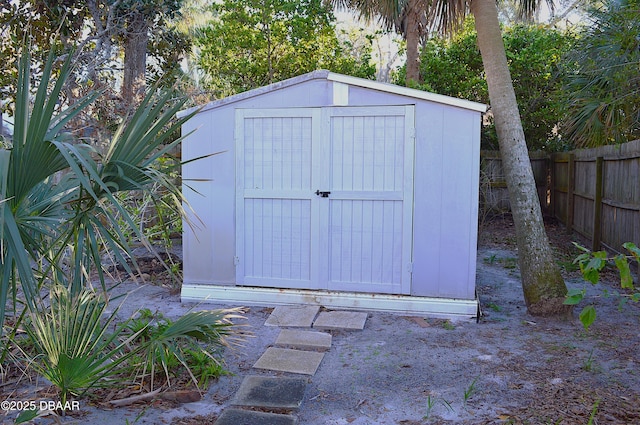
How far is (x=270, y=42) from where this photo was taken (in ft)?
39.0

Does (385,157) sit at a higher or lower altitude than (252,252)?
higher

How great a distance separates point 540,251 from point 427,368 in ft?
5.82

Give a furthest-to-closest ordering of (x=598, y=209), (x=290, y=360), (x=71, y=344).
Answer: (x=598, y=209), (x=290, y=360), (x=71, y=344)

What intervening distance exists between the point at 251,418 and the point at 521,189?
129 inches

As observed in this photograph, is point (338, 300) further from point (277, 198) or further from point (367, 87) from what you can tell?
point (367, 87)

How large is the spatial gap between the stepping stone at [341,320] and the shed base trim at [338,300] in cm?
18

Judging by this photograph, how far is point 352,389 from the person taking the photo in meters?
3.69

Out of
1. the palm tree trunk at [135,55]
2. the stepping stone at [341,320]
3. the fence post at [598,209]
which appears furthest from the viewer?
the palm tree trunk at [135,55]

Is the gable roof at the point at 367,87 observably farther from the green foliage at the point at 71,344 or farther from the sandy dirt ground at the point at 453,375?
the green foliage at the point at 71,344

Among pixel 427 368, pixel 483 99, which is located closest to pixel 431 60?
pixel 483 99

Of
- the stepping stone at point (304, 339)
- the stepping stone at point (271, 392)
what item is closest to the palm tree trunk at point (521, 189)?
the stepping stone at point (304, 339)

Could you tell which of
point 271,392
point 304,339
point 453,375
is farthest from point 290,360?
point 453,375

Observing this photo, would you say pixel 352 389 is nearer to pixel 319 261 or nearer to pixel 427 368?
pixel 427 368

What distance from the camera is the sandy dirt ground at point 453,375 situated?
10.7 ft
